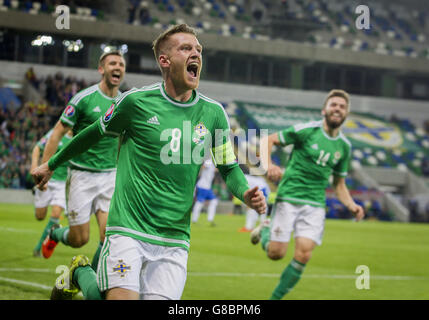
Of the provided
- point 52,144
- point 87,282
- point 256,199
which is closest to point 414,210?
point 52,144

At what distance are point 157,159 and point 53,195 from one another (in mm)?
6547

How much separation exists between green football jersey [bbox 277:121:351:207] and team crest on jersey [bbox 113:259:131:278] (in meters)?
4.19

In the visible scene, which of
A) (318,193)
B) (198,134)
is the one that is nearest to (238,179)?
(198,134)

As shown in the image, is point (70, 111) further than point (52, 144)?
Yes

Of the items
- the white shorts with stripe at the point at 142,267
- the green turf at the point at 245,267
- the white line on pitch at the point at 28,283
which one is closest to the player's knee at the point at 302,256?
the green turf at the point at 245,267

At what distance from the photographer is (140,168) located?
161 inches

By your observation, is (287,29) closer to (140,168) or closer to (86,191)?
(86,191)


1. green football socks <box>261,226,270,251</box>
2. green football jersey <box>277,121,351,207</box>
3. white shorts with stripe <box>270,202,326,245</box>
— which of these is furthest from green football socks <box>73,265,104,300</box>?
green football socks <box>261,226,270,251</box>

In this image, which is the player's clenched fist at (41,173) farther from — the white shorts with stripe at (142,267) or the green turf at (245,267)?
the green turf at (245,267)

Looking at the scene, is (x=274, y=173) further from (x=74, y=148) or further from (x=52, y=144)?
(x=74, y=148)

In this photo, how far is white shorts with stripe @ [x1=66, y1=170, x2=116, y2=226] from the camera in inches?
281

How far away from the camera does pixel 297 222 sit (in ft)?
25.9

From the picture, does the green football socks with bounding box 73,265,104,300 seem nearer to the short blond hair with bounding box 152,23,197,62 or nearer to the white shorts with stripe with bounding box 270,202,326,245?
the short blond hair with bounding box 152,23,197,62

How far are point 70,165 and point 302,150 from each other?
2619 mm
